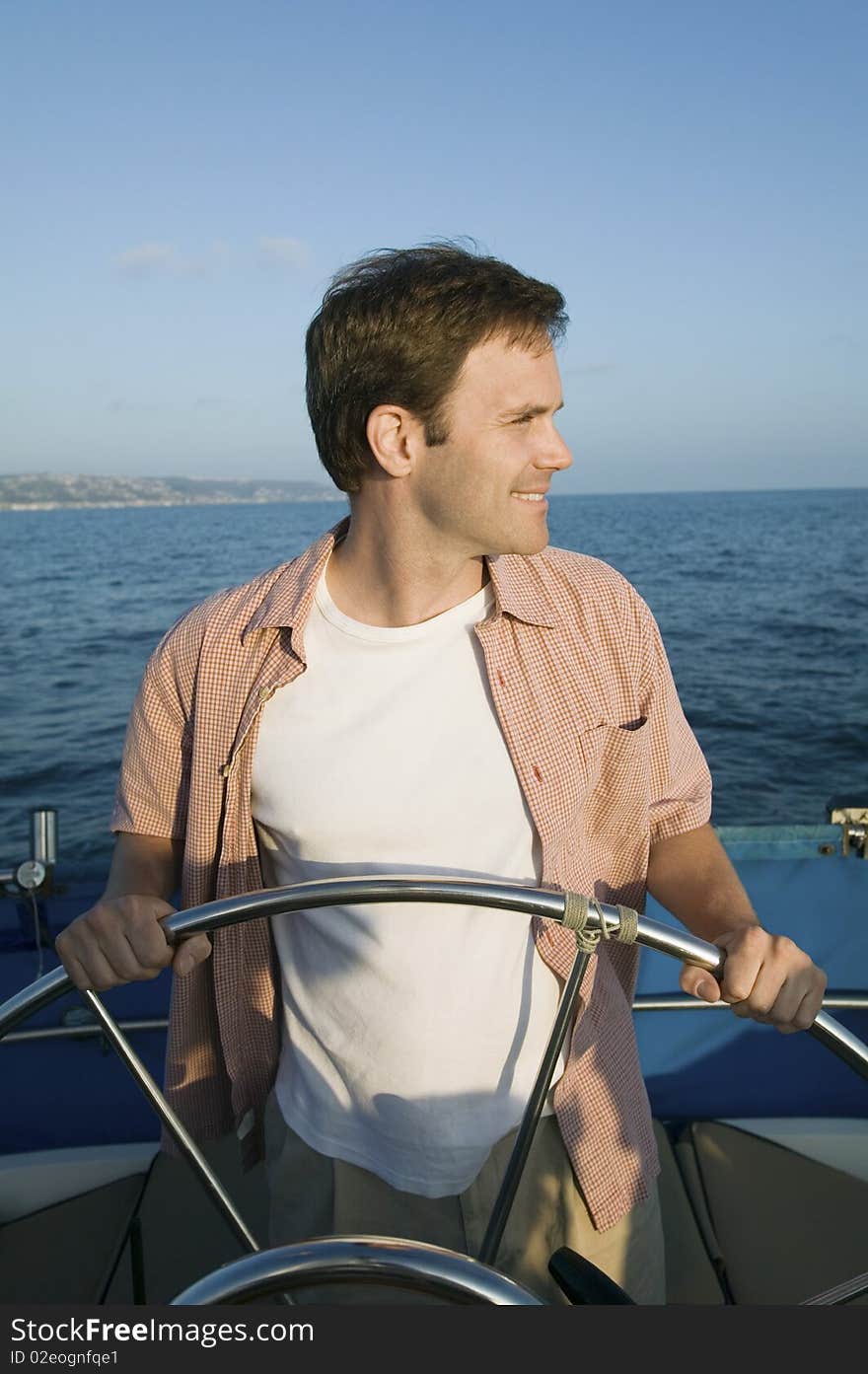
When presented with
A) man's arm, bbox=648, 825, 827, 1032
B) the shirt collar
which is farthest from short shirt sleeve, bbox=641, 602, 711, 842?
man's arm, bbox=648, 825, 827, 1032

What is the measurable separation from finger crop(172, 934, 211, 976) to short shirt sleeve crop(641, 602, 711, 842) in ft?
2.43

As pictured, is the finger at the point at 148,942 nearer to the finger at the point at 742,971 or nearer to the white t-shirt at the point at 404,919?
the white t-shirt at the point at 404,919

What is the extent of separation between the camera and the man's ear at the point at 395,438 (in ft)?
5.66

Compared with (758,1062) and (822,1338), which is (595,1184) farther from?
(758,1062)

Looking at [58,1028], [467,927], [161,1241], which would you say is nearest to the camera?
[467,927]

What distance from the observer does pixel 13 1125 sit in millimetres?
2623

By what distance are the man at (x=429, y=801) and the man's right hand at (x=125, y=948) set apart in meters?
0.11

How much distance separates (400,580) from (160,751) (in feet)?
1.49

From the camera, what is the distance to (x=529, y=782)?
5.24 feet

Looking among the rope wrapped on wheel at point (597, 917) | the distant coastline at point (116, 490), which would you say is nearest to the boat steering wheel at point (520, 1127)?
the rope wrapped on wheel at point (597, 917)

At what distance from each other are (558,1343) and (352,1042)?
724mm

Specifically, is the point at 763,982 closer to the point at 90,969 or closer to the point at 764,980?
the point at 764,980

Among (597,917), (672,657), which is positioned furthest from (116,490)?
(597,917)

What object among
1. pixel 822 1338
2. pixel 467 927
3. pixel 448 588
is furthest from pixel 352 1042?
pixel 822 1338
